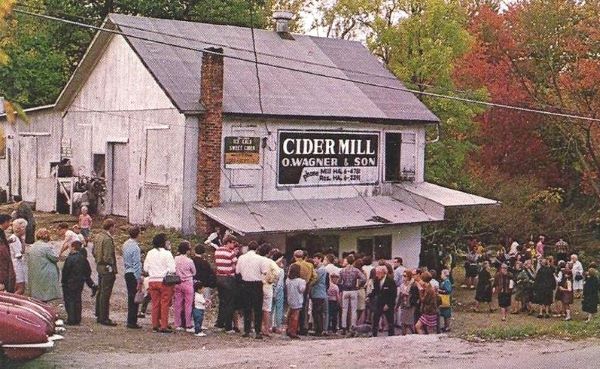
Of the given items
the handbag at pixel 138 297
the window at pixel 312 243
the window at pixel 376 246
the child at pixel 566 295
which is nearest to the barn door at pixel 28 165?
the window at pixel 312 243

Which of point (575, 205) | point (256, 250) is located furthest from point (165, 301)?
point (575, 205)

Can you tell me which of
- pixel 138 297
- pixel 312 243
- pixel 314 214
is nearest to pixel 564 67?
pixel 312 243

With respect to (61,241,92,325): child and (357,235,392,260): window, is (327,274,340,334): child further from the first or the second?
(357,235,392,260): window

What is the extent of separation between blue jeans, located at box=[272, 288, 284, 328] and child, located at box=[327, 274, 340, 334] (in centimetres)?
153

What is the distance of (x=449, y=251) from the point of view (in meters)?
31.8

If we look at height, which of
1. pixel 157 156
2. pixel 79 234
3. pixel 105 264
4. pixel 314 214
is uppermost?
pixel 157 156

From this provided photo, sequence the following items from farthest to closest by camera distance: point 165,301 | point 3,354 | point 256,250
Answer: point 256,250 < point 165,301 < point 3,354

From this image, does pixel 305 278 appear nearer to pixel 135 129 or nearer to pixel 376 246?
pixel 135 129

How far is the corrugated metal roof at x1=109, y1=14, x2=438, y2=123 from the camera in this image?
2547cm

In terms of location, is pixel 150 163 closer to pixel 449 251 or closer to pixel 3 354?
pixel 449 251

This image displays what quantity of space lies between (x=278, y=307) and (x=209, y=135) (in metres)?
8.71

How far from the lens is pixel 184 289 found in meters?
15.4

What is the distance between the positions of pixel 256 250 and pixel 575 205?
29498 mm

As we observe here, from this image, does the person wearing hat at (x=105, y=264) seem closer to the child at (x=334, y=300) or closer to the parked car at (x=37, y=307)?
the parked car at (x=37, y=307)
